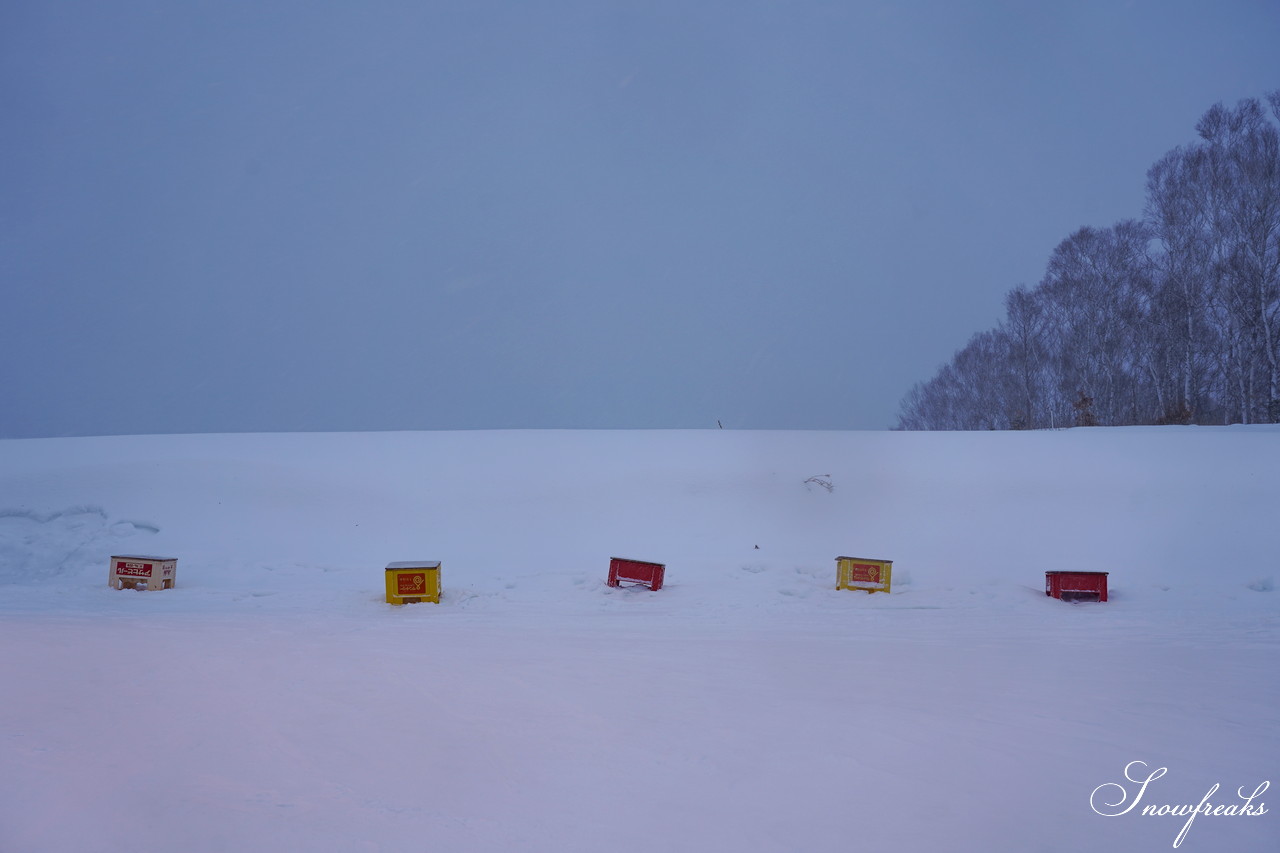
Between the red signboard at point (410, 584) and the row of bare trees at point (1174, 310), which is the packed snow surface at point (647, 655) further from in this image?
the row of bare trees at point (1174, 310)

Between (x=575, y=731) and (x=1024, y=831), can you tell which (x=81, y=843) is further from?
(x=1024, y=831)

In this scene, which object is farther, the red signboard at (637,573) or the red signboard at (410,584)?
the red signboard at (637,573)

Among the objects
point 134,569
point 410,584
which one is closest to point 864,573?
point 410,584

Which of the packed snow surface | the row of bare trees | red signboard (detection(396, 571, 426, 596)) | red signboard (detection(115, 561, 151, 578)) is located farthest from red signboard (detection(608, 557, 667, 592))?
the row of bare trees

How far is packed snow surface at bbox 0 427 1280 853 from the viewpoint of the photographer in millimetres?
3453

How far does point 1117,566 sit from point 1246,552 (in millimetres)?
1969

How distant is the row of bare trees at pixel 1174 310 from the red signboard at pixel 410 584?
22.5 m

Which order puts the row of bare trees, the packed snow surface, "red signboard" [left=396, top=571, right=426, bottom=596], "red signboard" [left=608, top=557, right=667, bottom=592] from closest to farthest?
the packed snow surface
"red signboard" [left=396, top=571, right=426, bottom=596]
"red signboard" [left=608, top=557, right=667, bottom=592]
the row of bare trees

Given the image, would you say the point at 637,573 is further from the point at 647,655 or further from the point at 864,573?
the point at 647,655

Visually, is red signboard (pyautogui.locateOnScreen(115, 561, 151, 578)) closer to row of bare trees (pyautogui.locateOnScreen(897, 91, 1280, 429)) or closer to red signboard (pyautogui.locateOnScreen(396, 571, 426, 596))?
red signboard (pyautogui.locateOnScreen(396, 571, 426, 596))

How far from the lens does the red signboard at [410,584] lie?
387 inches

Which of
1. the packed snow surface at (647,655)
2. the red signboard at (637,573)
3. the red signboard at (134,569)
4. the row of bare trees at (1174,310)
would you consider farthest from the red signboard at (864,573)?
the row of bare trees at (1174,310)

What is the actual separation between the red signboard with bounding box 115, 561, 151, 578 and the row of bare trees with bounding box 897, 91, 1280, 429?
25322 mm

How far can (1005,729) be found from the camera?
4.50 meters
